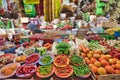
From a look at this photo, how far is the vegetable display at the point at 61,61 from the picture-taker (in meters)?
2.03

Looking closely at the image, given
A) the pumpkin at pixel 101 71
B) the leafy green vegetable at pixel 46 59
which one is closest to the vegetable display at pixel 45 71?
the leafy green vegetable at pixel 46 59

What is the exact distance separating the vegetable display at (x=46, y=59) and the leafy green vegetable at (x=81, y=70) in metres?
0.35

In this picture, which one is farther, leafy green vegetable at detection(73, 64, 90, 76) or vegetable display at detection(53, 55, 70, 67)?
vegetable display at detection(53, 55, 70, 67)

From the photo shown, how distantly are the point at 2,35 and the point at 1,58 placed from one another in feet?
4.29

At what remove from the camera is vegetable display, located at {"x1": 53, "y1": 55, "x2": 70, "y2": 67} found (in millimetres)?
2025

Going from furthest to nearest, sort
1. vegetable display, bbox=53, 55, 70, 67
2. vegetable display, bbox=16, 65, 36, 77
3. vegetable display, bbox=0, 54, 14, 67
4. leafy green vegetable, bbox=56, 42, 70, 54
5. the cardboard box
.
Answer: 1. leafy green vegetable, bbox=56, 42, 70, 54
2. vegetable display, bbox=0, 54, 14, 67
3. vegetable display, bbox=53, 55, 70, 67
4. vegetable display, bbox=16, 65, 36, 77
5. the cardboard box

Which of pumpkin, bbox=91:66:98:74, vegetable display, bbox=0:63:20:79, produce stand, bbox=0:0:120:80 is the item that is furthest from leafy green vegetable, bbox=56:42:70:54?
vegetable display, bbox=0:63:20:79

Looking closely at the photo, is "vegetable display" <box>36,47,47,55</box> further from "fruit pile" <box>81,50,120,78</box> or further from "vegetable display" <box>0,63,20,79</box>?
"fruit pile" <box>81,50,120,78</box>

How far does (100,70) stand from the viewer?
1.92 meters

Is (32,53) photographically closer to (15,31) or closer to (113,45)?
(113,45)

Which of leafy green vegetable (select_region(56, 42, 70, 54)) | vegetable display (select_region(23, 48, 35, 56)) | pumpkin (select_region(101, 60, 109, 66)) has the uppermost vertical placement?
leafy green vegetable (select_region(56, 42, 70, 54))

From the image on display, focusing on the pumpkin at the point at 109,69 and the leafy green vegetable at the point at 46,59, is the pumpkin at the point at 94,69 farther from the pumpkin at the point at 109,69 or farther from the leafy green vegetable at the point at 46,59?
the leafy green vegetable at the point at 46,59

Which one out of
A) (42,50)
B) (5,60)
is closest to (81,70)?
(42,50)

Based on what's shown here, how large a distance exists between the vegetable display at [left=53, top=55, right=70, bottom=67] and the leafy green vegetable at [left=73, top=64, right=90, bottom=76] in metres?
0.14
